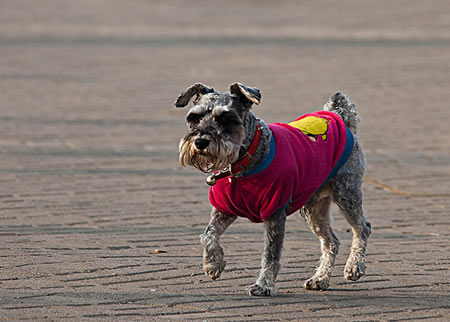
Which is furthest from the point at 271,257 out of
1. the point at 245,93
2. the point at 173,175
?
the point at 173,175

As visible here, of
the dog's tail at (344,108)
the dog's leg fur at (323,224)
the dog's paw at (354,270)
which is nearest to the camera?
the dog's paw at (354,270)

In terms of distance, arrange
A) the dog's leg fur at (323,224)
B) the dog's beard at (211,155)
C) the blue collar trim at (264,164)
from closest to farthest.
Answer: the dog's beard at (211,155)
the blue collar trim at (264,164)
the dog's leg fur at (323,224)

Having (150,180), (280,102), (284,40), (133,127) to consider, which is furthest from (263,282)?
(284,40)

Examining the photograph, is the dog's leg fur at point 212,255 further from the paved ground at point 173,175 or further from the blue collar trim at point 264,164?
the blue collar trim at point 264,164

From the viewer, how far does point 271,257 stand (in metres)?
5.68

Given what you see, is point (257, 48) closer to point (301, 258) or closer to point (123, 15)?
point (123, 15)

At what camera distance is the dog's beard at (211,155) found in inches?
211

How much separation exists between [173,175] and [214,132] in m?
3.94

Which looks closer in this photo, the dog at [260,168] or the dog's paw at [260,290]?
the dog at [260,168]

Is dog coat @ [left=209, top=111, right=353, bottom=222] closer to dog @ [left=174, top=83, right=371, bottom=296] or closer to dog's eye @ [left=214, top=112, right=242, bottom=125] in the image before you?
dog @ [left=174, top=83, right=371, bottom=296]

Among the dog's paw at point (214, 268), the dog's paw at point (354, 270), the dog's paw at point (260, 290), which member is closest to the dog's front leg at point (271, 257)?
the dog's paw at point (260, 290)

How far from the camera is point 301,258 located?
6.64 m

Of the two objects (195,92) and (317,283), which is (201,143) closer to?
(195,92)

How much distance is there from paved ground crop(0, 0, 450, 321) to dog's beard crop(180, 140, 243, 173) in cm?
83
